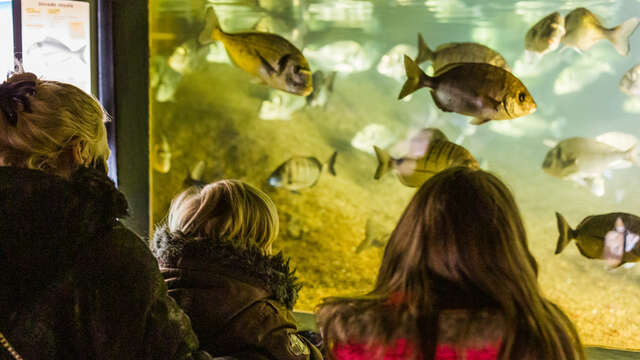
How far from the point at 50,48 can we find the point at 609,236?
163 inches

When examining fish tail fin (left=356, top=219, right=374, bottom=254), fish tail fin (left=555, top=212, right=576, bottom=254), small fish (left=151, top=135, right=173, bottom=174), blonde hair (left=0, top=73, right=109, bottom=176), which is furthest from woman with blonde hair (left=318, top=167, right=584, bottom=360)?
small fish (left=151, top=135, right=173, bottom=174)

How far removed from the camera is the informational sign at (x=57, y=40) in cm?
389

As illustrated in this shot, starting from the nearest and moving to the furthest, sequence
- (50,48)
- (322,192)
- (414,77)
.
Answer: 1. (414,77)
2. (50,48)
3. (322,192)

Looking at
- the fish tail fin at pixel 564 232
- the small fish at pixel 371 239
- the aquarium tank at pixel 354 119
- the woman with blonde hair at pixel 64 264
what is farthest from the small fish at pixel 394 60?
the woman with blonde hair at pixel 64 264

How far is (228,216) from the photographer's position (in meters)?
2.13

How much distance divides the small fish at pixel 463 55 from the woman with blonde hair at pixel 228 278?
2.49m

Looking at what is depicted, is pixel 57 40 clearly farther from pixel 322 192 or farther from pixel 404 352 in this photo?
pixel 404 352

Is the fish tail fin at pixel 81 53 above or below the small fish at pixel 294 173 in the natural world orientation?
above

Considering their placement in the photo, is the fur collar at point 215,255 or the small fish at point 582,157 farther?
the small fish at point 582,157

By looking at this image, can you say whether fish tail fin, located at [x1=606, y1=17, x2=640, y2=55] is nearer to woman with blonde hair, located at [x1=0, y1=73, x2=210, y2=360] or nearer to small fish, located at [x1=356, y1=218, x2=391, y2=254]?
small fish, located at [x1=356, y1=218, x2=391, y2=254]

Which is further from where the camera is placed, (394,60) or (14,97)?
(394,60)

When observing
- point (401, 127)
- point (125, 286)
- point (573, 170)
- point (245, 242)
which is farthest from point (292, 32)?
point (125, 286)

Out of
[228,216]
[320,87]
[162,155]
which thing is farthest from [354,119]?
[228,216]

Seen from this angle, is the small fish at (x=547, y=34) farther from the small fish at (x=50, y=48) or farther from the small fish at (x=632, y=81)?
the small fish at (x=50, y=48)
